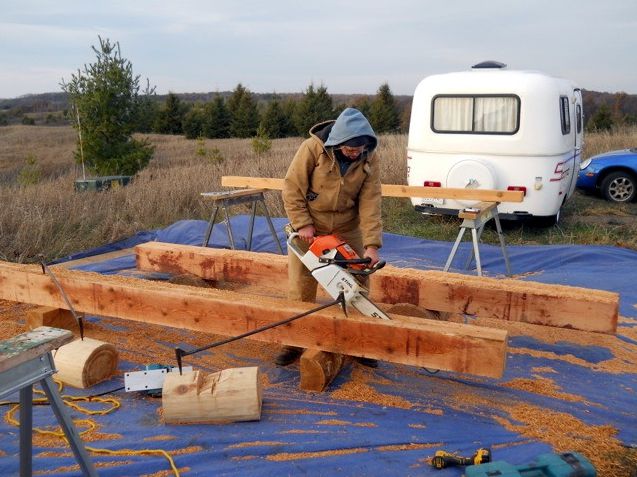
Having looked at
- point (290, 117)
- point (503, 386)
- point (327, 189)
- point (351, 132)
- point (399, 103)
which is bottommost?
point (503, 386)

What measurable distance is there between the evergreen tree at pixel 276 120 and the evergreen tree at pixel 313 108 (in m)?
1.93

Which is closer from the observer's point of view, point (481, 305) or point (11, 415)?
point (11, 415)

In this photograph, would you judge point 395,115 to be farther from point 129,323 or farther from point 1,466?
point 1,466

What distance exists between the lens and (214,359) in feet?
13.9

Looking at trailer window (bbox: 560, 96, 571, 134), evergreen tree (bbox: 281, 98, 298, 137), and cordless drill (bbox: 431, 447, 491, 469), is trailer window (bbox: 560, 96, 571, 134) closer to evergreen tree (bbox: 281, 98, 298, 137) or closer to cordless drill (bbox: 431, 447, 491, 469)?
cordless drill (bbox: 431, 447, 491, 469)

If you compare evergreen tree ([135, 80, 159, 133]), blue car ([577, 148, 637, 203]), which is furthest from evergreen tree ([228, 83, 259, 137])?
blue car ([577, 148, 637, 203])

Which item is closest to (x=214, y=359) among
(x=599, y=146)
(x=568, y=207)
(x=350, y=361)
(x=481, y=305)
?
(x=350, y=361)

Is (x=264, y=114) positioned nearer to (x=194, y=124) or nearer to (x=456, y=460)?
(x=194, y=124)

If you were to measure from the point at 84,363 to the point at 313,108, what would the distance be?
30304 millimetres

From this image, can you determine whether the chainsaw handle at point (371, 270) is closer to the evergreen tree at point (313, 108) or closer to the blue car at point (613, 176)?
the blue car at point (613, 176)

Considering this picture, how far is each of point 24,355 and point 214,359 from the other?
2.16m

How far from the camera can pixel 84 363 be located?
146 inches

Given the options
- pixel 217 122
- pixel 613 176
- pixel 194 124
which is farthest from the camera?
pixel 194 124

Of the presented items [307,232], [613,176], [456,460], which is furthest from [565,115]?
[456,460]
